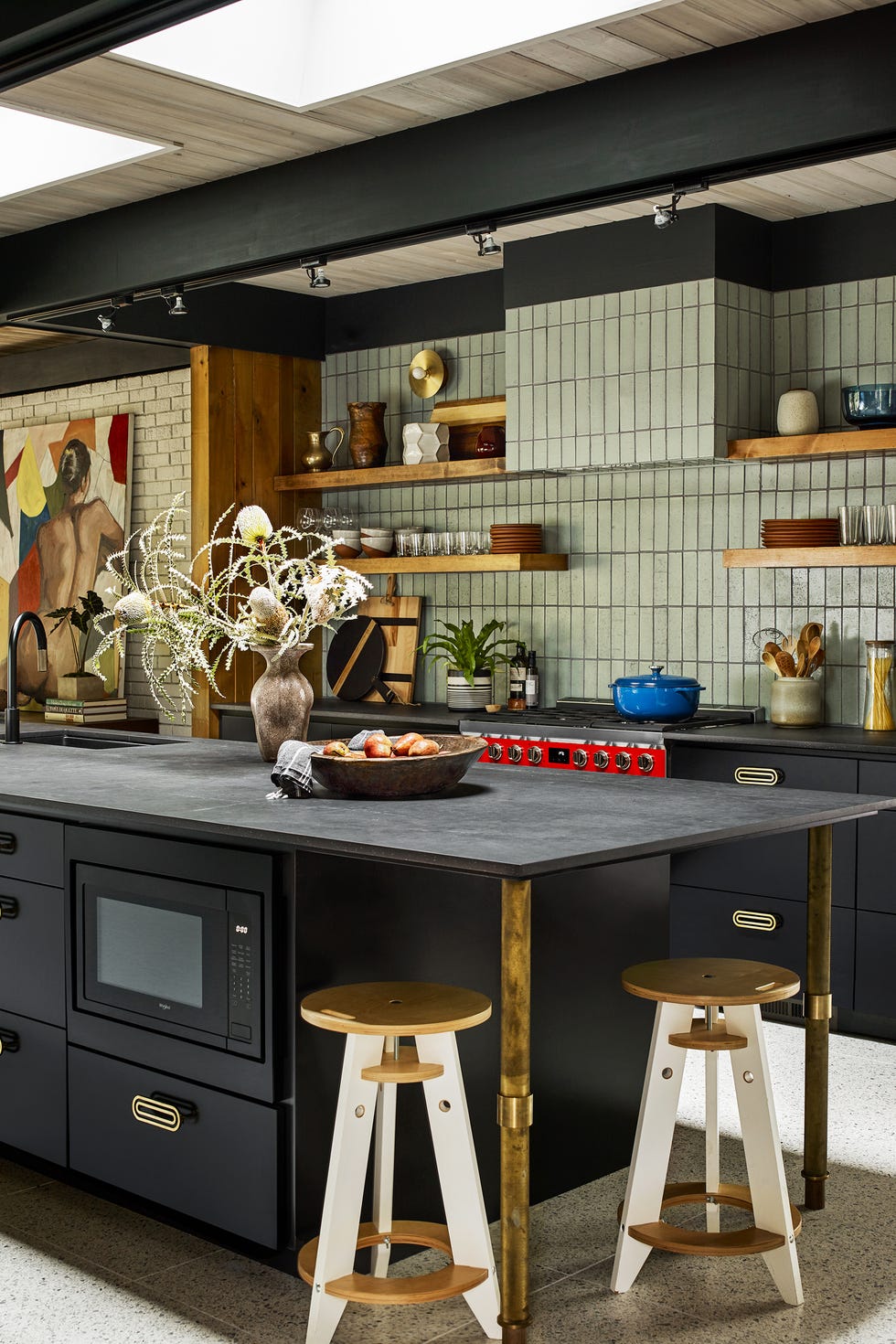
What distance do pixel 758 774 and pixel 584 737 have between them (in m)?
0.70

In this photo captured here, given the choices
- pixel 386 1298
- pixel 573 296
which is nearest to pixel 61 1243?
pixel 386 1298

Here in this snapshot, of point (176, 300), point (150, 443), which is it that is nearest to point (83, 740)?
point (176, 300)

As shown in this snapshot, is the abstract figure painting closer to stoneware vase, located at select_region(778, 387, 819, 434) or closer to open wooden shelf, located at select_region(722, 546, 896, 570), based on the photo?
open wooden shelf, located at select_region(722, 546, 896, 570)

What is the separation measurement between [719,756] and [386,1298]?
2.89 meters

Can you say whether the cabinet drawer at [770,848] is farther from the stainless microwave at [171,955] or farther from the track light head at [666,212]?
the stainless microwave at [171,955]

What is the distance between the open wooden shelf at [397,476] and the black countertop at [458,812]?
99.1 inches

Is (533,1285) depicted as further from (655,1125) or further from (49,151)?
(49,151)

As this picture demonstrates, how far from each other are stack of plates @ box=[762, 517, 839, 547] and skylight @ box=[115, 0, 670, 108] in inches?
89.1

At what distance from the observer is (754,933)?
5.05 metres

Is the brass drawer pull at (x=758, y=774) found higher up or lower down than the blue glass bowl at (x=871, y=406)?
lower down

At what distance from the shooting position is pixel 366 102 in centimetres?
428

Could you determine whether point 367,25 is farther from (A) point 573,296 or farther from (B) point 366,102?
(A) point 573,296

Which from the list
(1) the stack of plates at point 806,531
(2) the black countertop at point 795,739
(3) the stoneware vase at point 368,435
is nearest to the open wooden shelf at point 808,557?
(1) the stack of plates at point 806,531

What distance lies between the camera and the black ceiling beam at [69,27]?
2.41 meters
